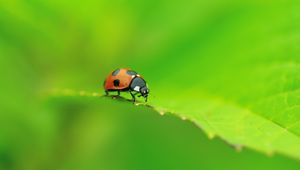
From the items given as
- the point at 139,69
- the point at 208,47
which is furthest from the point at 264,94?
the point at 139,69

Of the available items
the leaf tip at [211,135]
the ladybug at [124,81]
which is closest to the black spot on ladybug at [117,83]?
the ladybug at [124,81]

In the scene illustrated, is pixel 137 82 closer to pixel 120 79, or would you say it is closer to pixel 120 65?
pixel 120 79

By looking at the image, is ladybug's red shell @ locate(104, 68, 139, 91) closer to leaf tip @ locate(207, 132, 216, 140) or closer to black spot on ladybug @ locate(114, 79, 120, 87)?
black spot on ladybug @ locate(114, 79, 120, 87)

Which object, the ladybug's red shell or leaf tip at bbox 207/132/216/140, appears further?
the ladybug's red shell

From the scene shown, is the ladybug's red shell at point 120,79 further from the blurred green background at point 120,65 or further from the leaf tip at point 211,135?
the leaf tip at point 211,135

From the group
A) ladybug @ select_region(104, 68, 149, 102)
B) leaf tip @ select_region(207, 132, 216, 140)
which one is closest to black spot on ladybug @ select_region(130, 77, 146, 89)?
ladybug @ select_region(104, 68, 149, 102)

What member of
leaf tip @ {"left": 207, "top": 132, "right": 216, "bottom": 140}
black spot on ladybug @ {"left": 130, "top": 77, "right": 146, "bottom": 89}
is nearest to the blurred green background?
black spot on ladybug @ {"left": 130, "top": 77, "right": 146, "bottom": 89}

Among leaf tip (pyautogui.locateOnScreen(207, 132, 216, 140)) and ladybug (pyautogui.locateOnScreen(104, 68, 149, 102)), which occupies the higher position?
ladybug (pyautogui.locateOnScreen(104, 68, 149, 102))
